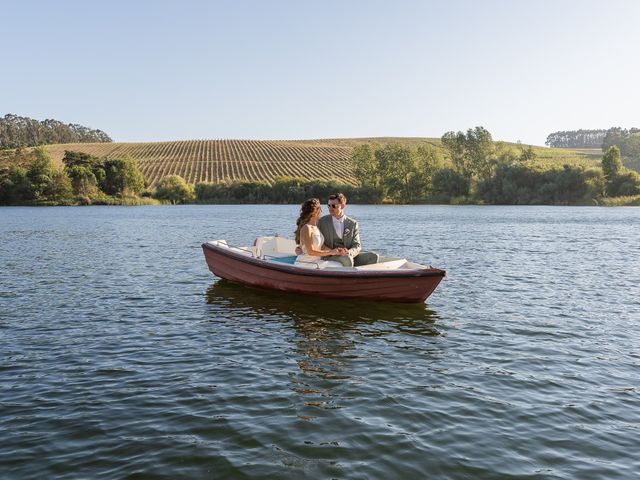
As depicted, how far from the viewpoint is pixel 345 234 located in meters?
13.1

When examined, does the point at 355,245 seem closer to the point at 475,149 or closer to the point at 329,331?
the point at 329,331

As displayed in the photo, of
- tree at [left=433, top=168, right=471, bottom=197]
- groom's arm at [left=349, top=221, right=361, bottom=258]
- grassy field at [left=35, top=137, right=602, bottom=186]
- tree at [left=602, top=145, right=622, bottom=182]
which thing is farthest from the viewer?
grassy field at [left=35, top=137, right=602, bottom=186]

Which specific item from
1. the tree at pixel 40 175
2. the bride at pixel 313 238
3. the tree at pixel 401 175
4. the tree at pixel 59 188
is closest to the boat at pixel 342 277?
the bride at pixel 313 238

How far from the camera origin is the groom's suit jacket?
13030 millimetres

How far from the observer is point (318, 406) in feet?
23.1

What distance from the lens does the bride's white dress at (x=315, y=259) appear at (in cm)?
1295

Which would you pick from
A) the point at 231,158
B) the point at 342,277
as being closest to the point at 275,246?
the point at 342,277

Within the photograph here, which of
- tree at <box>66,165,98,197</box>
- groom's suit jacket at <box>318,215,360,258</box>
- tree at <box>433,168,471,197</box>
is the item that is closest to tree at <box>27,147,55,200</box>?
tree at <box>66,165,98,197</box>

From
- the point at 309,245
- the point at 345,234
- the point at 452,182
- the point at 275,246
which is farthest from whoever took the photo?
the point at 452,182

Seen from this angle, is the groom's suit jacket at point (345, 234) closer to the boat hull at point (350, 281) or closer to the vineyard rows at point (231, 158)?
the boat hull at point (350, 281)

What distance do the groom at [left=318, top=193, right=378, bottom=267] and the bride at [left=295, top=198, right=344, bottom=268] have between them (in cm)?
12

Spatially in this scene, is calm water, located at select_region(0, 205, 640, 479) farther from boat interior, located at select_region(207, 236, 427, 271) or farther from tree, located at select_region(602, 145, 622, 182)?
tree, located at select_region(602, 145, 622, 182)

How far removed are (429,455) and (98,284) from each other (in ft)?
41.8

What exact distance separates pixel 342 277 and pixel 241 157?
430 feet
